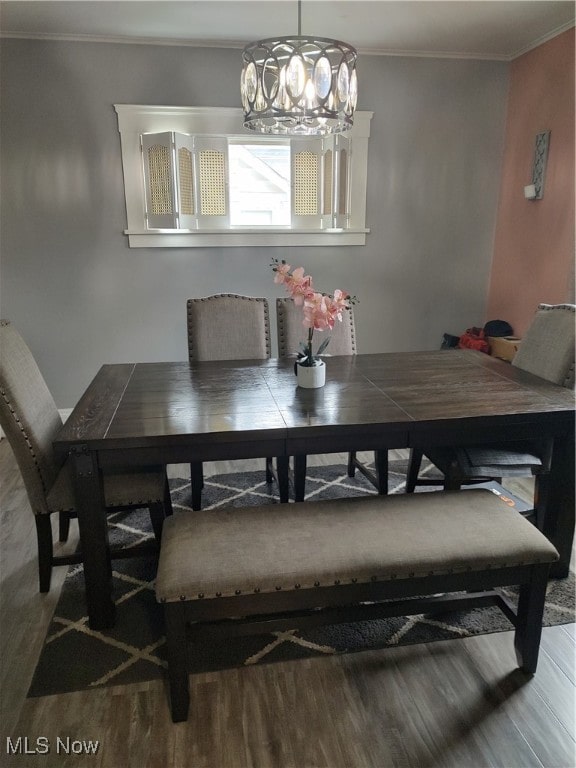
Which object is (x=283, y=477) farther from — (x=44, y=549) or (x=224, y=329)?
(x=44, y=549)

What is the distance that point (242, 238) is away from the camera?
3.81 m

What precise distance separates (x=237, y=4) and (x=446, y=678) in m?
3.24

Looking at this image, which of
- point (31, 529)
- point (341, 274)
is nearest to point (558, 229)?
point (341, 274)

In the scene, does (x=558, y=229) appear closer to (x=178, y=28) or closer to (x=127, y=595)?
(x=178, y=28)

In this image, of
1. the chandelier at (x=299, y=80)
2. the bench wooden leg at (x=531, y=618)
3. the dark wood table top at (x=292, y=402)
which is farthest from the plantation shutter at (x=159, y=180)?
the bench wooden leg at (x=531, y=618)

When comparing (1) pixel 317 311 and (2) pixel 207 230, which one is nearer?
(1) pixel 317 311

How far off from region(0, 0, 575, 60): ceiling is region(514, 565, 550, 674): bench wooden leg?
2.85 meters

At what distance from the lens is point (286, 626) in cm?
163

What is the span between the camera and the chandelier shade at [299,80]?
71.4 inches

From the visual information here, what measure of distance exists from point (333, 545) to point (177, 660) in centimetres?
54

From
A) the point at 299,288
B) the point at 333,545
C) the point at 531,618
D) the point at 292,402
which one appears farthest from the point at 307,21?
the point at 531,618

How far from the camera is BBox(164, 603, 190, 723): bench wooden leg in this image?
1.51 metres

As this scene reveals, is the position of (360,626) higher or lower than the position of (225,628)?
lower

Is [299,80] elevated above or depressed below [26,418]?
above
